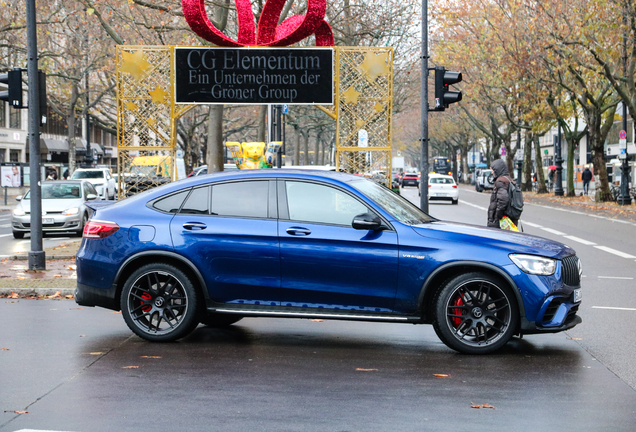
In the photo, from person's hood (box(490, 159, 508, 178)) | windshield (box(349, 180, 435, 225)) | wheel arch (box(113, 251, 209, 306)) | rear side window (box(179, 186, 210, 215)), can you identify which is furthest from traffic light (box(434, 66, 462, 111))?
wheel arch (box(113, 251, 209, 306))

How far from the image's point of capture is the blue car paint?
731cm

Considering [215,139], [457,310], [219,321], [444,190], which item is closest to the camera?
[457,310]

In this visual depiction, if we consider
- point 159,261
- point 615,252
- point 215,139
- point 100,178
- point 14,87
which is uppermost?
point 14,87

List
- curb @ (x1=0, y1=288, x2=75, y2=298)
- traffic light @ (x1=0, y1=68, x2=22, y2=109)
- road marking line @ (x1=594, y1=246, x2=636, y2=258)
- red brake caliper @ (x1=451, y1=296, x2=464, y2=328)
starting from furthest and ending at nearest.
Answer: road marking line @ (x1=594, y1=246, x2=636, y2=258), traffic light @ (x1=0, y1=68, x2=22, y2=109), curb @ (x1=0, y1=288, x2=75, y2=298), red brake caliper @ (x1=451, y1=296, x2=464, y2=328)

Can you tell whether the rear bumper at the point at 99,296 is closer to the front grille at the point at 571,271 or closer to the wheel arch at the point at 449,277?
the wheel arch at the point at 449,277

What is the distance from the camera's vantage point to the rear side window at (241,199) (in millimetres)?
7852

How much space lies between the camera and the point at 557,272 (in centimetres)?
730

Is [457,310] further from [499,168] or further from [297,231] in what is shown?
[499,168]

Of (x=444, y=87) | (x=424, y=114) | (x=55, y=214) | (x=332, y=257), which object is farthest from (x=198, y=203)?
(x=55, y=214)

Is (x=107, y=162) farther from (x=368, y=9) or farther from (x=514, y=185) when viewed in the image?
(x=514, y=185)

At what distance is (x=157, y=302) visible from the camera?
7.91 metres

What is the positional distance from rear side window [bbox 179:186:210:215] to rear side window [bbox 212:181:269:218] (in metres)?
0.07

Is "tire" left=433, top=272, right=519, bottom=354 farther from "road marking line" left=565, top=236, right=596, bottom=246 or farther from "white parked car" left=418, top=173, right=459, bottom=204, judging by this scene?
"white parked car" left=418, top=173, right=459, bottom=204

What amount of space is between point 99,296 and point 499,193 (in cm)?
678
